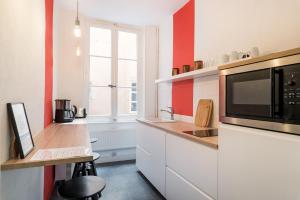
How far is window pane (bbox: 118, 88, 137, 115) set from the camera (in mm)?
3953

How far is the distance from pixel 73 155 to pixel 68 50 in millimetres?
2759

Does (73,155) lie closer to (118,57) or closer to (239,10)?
(239,10)

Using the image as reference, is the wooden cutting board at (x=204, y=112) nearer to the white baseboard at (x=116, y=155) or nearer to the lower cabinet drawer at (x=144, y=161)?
the lower cabinet drawer at (x=144, y=161)

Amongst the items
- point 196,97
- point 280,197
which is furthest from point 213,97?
point 280,197

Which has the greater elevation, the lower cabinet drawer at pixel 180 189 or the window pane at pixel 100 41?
the window pane at pixel 100 41

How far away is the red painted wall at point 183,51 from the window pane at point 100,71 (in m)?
1.35

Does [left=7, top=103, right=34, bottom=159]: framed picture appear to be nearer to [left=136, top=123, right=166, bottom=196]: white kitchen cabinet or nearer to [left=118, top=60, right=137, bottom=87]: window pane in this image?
[left=136, top=123, right=166, bottom=196]: white kitchen cabinet

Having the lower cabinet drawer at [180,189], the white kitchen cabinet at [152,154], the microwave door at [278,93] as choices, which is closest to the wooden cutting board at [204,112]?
the white kitchen cabinet at [152,154]

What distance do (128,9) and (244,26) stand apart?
1.94 m

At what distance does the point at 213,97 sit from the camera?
93.6 inches

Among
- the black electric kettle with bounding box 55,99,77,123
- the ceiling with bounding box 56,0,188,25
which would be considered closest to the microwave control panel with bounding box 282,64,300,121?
the ceiling with bounding box 56,0,188,25

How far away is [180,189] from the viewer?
1961 mm

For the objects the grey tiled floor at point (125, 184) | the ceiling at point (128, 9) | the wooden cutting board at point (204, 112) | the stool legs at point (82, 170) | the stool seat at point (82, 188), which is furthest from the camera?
the ceiling at point (128, 9)

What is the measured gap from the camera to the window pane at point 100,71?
3.74 meters
